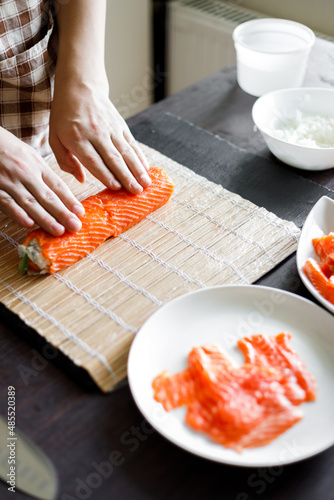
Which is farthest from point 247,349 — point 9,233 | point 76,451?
point 9,233

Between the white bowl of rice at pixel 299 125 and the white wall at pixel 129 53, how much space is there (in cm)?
161

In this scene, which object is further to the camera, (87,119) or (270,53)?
(270,53)

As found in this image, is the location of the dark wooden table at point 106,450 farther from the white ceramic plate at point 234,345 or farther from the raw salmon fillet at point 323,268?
the raw salmon fillet at point 323,268

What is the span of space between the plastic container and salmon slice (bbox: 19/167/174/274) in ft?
1.99

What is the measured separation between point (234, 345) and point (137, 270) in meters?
0.31

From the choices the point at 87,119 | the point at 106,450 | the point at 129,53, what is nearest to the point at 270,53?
the point at 87,119

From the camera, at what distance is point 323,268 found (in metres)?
1.09

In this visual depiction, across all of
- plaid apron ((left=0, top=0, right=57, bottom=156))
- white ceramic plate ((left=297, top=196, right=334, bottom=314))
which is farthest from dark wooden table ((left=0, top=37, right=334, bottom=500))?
plaid apron ((left=0, top=0, right=57, bottom=156))

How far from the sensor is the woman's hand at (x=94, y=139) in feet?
4.15

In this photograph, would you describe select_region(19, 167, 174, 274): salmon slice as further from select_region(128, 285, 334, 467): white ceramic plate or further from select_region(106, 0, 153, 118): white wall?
select_region(106, 0, 153, 118): white wall

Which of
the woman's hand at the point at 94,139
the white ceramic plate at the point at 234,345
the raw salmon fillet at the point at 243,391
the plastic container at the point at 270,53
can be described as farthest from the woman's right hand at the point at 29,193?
the plastic container at the point at 270,53

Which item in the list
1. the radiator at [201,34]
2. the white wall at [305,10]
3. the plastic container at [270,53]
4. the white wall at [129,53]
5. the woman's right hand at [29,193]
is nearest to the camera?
the woman's right hand at [29,193]

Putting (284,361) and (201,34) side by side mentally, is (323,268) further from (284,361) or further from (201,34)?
(201,34)

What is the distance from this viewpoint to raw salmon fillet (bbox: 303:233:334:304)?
103cm
